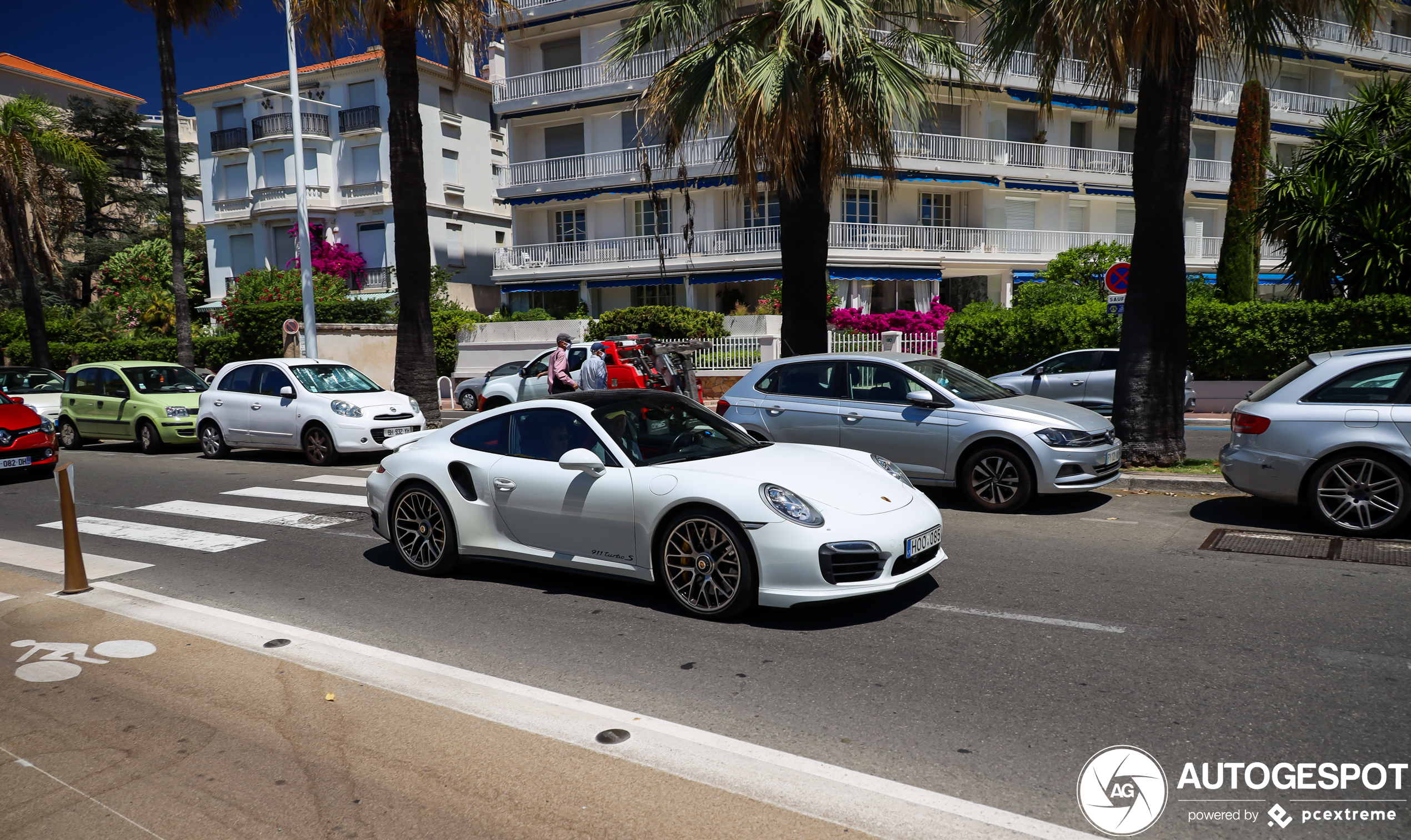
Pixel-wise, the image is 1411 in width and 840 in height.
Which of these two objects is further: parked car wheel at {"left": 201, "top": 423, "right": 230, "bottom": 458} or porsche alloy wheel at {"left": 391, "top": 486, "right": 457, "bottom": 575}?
parked car wheel at {"left": 201, "top": 423, "right": 230, "bottom": 458}

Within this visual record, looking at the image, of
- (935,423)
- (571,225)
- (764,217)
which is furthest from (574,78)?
(935,423)

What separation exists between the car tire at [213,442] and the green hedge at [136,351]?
13.5 m

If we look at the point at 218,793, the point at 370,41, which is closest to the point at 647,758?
the point at 218,793

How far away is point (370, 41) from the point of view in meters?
16.1

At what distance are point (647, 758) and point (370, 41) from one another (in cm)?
1595

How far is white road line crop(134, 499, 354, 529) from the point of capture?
9.30m

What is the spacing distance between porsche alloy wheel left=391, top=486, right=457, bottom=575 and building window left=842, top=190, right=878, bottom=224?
2630 centimetres

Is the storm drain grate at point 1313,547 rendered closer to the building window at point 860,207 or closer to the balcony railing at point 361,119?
the building window at point 860,207

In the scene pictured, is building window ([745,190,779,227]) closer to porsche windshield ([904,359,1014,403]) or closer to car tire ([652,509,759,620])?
porsche windshield ([904,359,1014,403])

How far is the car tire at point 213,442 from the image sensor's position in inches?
576

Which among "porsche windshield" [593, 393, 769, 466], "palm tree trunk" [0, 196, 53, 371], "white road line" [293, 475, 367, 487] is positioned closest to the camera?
"porsche windshield" [593, 393, 769, 466]

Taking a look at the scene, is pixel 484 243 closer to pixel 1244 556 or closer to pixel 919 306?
pixel 919 306

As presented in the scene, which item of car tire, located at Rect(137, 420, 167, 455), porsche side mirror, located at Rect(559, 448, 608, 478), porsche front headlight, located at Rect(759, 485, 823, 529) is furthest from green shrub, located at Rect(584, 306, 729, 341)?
porsche front headlight, located at Rect(759, 485, 823, 529)

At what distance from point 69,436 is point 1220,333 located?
22.7m
